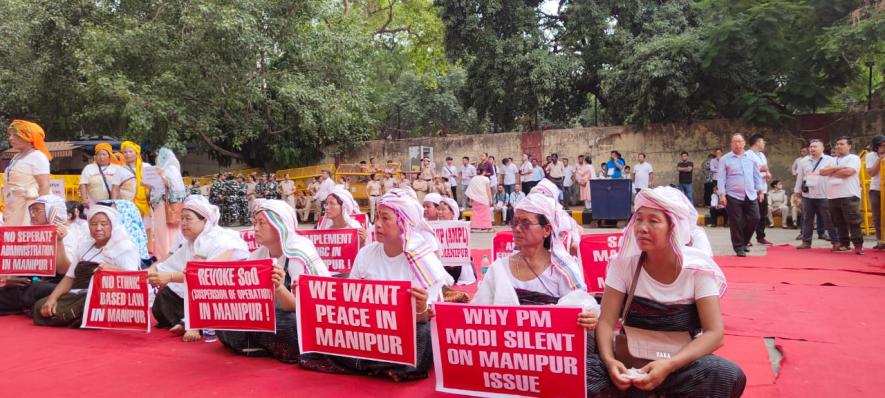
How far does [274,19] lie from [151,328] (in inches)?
616

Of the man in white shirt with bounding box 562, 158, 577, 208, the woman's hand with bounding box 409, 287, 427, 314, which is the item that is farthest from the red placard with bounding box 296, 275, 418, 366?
the man in white shirt with bounding box 562, 158, 577, 208

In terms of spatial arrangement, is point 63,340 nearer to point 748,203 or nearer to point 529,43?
point 748,203

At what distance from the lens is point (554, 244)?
155 inches

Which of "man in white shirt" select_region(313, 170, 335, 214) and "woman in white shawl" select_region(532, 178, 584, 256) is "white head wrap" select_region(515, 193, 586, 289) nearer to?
"woman in white shawl" select_region(532, 178, 584, 256)

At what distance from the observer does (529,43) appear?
65.6 feet

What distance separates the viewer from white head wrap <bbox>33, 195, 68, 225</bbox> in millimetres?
6512

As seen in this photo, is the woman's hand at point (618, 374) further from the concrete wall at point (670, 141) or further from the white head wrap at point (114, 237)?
the concrete wall at point (670, 141)

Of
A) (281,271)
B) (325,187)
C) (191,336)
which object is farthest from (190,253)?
(325,187)

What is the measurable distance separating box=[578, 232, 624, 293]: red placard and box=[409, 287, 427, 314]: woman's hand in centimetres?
200

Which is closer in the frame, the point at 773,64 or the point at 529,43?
the point at 773,64

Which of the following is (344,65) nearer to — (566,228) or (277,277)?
(566,228)

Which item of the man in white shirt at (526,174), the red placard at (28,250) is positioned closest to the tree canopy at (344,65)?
the man in white shirt at (526,174)

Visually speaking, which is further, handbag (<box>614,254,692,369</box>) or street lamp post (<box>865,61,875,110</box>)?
street lamp post (<box>865,61,875,110</box>)

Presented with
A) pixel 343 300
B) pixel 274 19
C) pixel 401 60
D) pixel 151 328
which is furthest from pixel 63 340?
pixel 401 60
